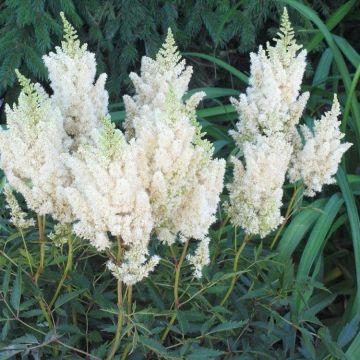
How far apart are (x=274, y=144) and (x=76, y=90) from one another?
54 cm

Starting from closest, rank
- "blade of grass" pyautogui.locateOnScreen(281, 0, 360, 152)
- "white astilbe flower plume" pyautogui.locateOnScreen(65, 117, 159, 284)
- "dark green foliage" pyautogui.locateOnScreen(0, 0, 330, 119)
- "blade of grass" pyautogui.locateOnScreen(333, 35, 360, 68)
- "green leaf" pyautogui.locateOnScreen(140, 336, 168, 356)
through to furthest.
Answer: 1. "white astilbe flower plume" pyautogui.locateOnScreen(65, 117, 159, 284)
2. "green leaf" pyautogui.locateOnScreen(140, 336, 168, 356)
3. "blade of grass" pyautogui.locateOnScreen(281, 0, 360, 152)
4. "blade of grass" pyautogui.locateOnScreen(333, 35, 360, 68)
5. "dark green foliage" pyautogui.locateOnScreen(0, 0, 330, 119)

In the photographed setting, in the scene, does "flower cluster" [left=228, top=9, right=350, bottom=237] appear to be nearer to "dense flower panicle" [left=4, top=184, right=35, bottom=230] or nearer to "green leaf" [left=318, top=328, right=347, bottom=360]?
→ "green leaf" [left=318, top=328, right=347, bottom=360]

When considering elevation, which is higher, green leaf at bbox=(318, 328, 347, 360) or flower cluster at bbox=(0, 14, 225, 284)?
flower cluster at bbox=(0, 14, 225, 284)

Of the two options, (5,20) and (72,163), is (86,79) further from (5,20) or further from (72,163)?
(5,20)

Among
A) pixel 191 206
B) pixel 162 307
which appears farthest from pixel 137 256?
pixel 162 307

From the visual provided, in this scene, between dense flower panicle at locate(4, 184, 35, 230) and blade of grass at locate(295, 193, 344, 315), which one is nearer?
dense flower panicle at locate(4, 184, 35, 230)

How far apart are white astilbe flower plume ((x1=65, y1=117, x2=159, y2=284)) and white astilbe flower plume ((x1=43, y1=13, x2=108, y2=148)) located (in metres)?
0.29

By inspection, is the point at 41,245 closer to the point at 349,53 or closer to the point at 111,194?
the point at 111,194

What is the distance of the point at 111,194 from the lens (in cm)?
135

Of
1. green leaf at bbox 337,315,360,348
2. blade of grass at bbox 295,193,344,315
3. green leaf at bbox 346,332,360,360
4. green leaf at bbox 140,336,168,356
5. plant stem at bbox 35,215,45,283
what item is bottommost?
green leaf at bbox 346,332,360,360

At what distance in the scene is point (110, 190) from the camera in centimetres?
135

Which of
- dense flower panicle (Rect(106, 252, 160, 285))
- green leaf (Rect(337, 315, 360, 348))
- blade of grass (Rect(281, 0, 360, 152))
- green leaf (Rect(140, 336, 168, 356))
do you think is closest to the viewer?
dense flower panicle (Rect(106, 252, 160, 285))

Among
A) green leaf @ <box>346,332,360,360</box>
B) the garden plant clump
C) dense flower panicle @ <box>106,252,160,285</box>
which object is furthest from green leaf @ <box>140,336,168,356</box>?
green leaf @ <box>346,332,360,360</box>

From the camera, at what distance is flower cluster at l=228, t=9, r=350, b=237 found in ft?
5.45
